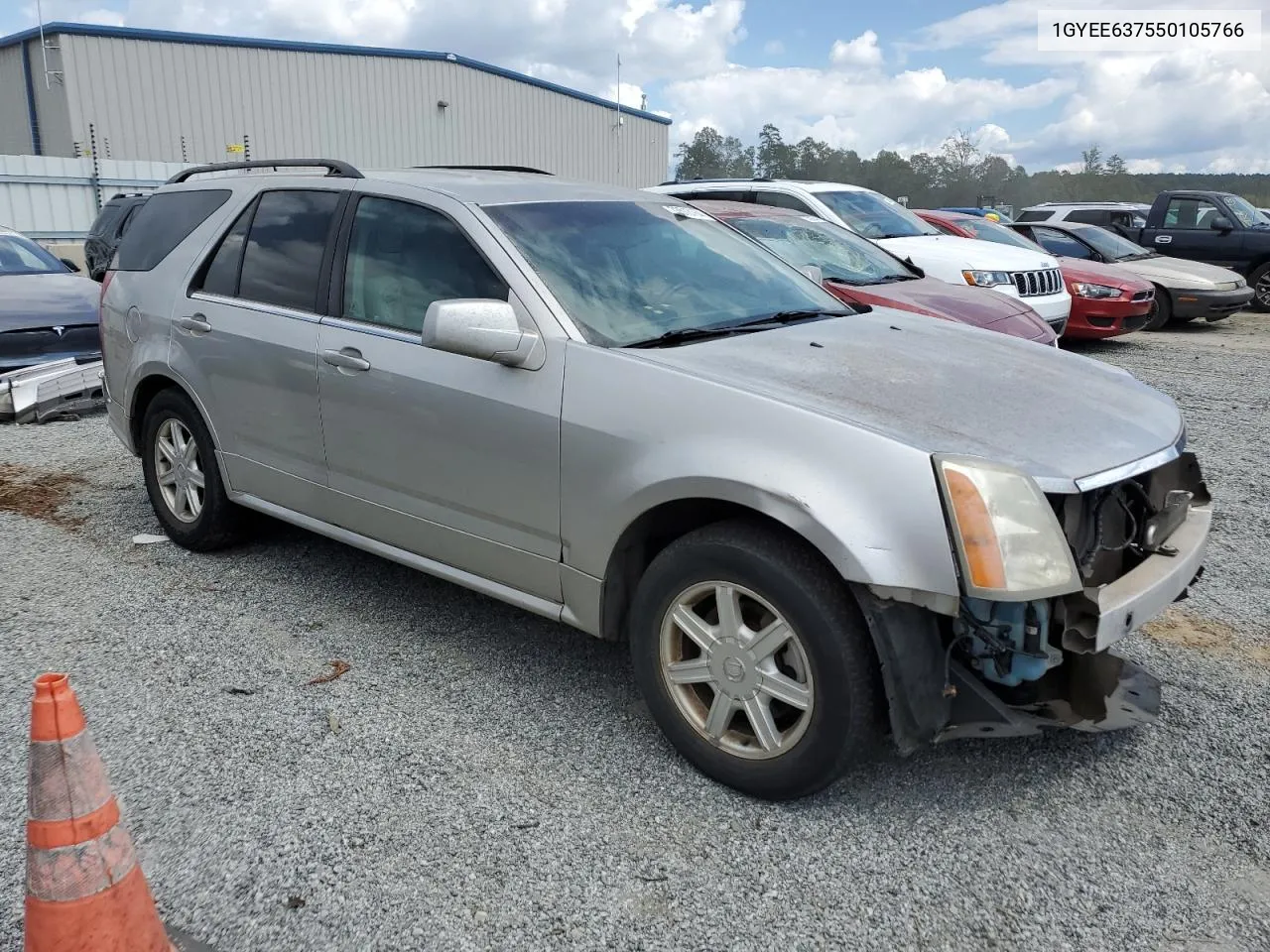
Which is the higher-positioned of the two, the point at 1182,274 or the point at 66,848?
the point at 1182,274

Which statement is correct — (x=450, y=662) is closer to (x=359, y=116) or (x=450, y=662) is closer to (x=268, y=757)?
(x=268, y=757)

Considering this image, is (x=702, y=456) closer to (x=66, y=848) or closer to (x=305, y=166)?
(x=66, y=848)

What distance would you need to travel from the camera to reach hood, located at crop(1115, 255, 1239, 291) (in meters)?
13.6

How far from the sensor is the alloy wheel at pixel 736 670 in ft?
9.43

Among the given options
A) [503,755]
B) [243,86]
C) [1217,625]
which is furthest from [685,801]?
[243,86]

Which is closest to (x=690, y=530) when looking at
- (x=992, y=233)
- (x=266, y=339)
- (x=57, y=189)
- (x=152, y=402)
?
(x=266, y=339)

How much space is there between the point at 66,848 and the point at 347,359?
6.93 feet

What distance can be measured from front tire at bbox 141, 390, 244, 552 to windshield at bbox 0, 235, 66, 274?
5.59m

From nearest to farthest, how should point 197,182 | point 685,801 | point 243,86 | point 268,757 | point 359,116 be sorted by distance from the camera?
point 685,801, point 268,757, point 197,182, point 243,86, point 359,116

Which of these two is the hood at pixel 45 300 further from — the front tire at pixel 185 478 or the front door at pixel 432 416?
the front door at pixel 432 416

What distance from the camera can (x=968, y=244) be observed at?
10594mm

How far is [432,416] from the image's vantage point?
3.61 metres

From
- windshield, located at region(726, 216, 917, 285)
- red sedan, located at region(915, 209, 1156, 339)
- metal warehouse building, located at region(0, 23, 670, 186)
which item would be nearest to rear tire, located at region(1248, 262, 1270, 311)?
red sedan, located at region(915, 209, 1156, 339)

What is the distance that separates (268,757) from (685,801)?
4.26ft
